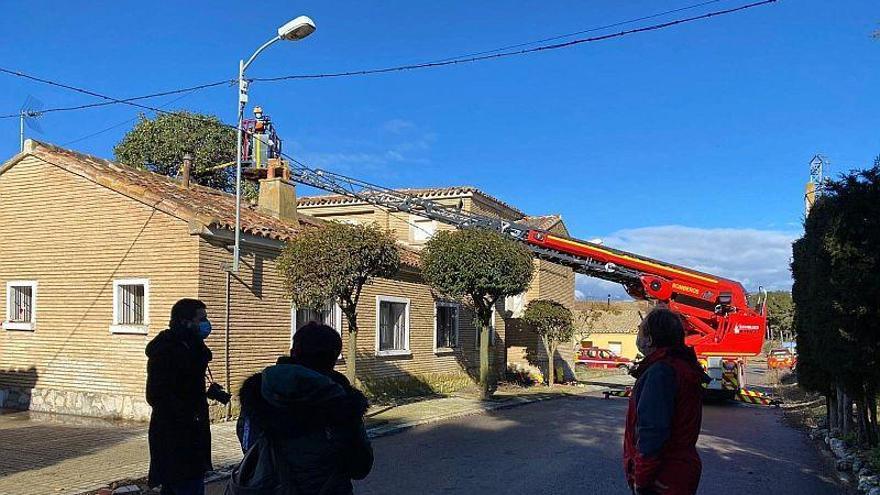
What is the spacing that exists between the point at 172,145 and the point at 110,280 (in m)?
17.6

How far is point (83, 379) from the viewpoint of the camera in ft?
41.5

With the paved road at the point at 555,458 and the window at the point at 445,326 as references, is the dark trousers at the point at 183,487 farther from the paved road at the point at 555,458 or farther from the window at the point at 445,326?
the window at the point at 445,326

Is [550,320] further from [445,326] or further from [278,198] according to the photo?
[278,198]

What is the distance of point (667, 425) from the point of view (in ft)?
11.9

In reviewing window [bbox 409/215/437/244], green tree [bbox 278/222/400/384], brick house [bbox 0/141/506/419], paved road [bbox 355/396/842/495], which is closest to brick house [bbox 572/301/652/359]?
window [bbox 409/215/437/244]

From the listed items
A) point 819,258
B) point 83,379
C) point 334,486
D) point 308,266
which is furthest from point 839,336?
point 83,379

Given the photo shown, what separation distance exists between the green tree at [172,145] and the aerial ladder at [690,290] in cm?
1306

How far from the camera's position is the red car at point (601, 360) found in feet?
116

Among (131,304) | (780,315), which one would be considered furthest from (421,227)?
(780,315)

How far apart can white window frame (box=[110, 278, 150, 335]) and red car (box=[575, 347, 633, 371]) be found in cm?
2689

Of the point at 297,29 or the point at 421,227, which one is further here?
the point at 421,227

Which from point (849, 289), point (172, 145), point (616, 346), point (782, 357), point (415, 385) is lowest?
point (616, 346)

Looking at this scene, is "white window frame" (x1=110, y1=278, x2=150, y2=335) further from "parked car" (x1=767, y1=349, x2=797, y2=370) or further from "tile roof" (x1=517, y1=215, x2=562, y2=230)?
"parked car" (x1=767, y1=349, x2=797, y2=370)

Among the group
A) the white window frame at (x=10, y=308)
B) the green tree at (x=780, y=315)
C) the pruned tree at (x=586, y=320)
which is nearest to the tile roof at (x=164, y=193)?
the white window frame at (x=10, y=308)
